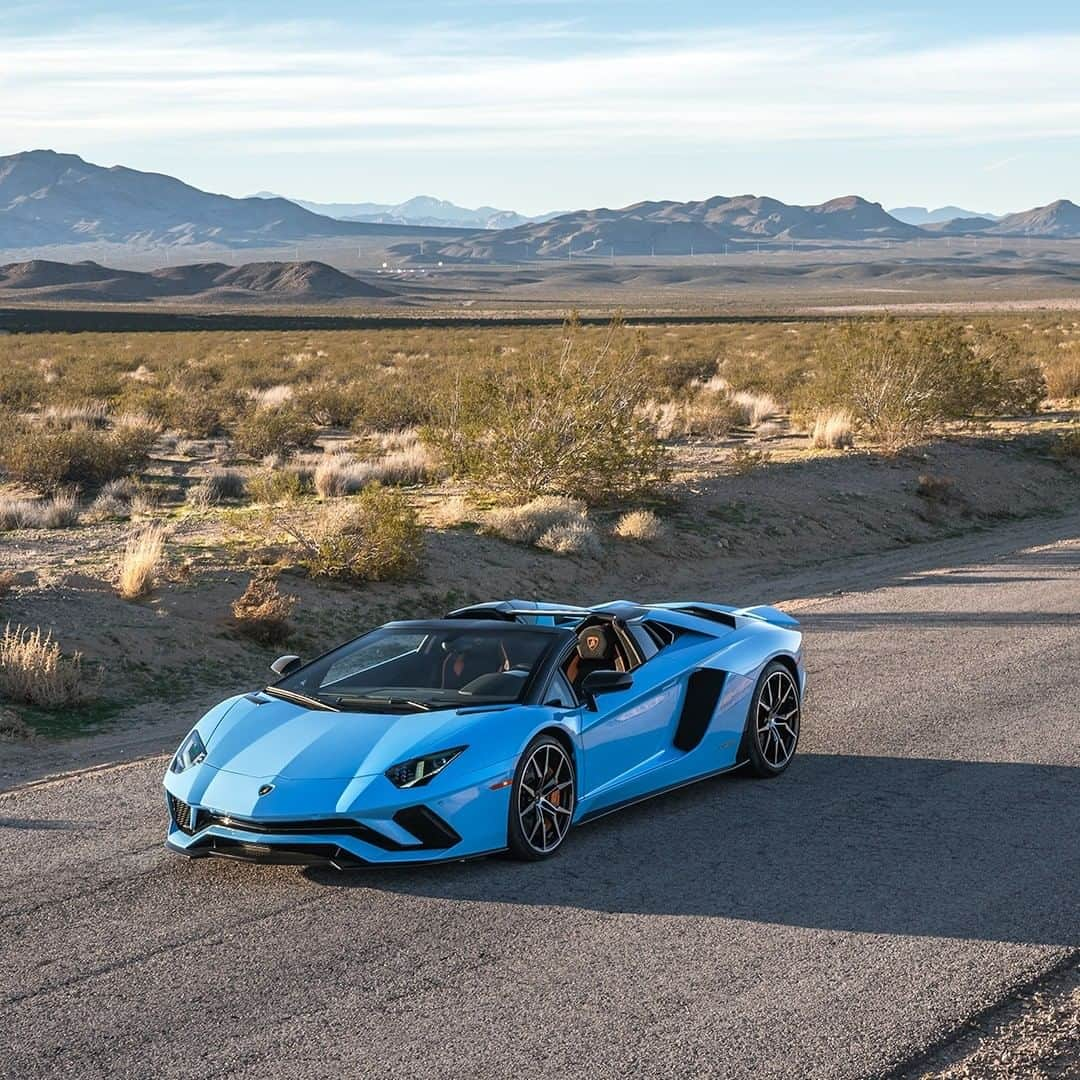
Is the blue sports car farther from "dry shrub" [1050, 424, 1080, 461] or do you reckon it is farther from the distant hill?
the distant hill

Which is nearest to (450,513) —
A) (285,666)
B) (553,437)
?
(553,437)

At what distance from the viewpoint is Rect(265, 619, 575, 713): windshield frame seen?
7.68 m

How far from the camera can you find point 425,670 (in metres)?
8.20

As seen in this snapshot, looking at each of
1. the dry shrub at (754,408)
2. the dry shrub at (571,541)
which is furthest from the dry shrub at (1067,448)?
the dry shrub at (571,541)

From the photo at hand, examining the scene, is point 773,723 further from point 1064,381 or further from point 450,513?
point 1064,381

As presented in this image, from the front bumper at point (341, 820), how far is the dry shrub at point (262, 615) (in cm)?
673

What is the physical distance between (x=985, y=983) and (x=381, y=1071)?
2.42 meters

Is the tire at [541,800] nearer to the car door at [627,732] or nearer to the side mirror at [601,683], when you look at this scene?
the car door at [627,732]

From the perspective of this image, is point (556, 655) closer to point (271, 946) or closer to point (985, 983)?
point (271, 946)

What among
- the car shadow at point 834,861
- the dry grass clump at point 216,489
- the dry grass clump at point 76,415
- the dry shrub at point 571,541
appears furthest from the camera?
the dry grass clump at point 76,415

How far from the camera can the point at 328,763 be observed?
720 cm

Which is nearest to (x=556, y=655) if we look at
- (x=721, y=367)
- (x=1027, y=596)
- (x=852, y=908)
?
(x=852, y=908)

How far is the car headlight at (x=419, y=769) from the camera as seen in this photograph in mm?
7102

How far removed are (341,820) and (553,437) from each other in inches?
545
